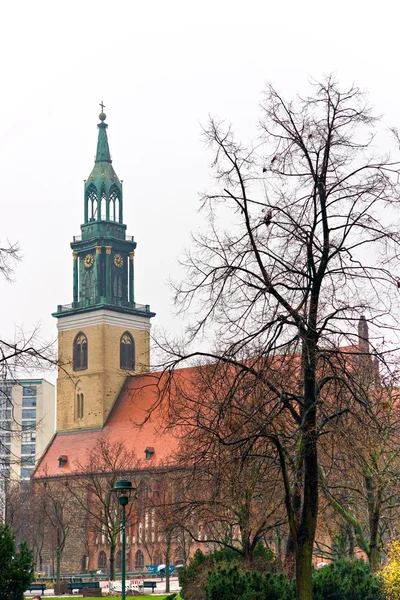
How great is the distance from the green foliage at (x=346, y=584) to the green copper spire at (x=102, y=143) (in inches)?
3013

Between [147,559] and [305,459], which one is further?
[147,559]

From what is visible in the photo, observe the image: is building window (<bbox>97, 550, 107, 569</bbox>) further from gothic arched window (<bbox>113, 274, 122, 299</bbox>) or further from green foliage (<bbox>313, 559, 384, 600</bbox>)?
green foliage (<bbox>313, 559, 384, 600</bbox>)

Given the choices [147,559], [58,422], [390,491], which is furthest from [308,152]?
[58,422]

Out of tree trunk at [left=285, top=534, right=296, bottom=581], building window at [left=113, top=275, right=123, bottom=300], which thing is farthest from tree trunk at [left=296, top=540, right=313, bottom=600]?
building window at [left=113, top=275, right=123, bottom=300]

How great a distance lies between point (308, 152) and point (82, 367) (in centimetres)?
7822

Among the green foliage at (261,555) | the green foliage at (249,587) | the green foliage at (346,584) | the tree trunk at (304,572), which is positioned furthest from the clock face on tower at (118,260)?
the tree trunk at (304,572)

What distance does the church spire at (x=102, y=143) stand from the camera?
96875mm

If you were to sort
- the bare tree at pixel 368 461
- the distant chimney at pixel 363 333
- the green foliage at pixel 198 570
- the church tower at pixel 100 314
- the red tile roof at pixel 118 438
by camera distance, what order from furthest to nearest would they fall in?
the church tower at pixel 100 314
the red tile roof at pixel 118 438
the green foliage at pixel 198 570
the bare tree at pixel 368 461
the distant chimney at pixel 363 333

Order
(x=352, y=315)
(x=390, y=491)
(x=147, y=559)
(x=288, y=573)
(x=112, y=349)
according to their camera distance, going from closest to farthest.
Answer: (x=352, y=315)
(x=288, y=573)
(x=390, y=491)
(x=147, y=559)
(x=112, y=349)

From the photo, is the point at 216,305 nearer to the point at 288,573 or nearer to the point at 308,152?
the point at 308,152

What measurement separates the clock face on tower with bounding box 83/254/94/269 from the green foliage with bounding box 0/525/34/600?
2780 inches

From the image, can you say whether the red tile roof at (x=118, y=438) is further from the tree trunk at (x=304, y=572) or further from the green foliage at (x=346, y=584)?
the tree trunk at (x=304, y=572)

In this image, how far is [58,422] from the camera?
96.0 meters

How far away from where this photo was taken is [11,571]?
24938 millimetres
